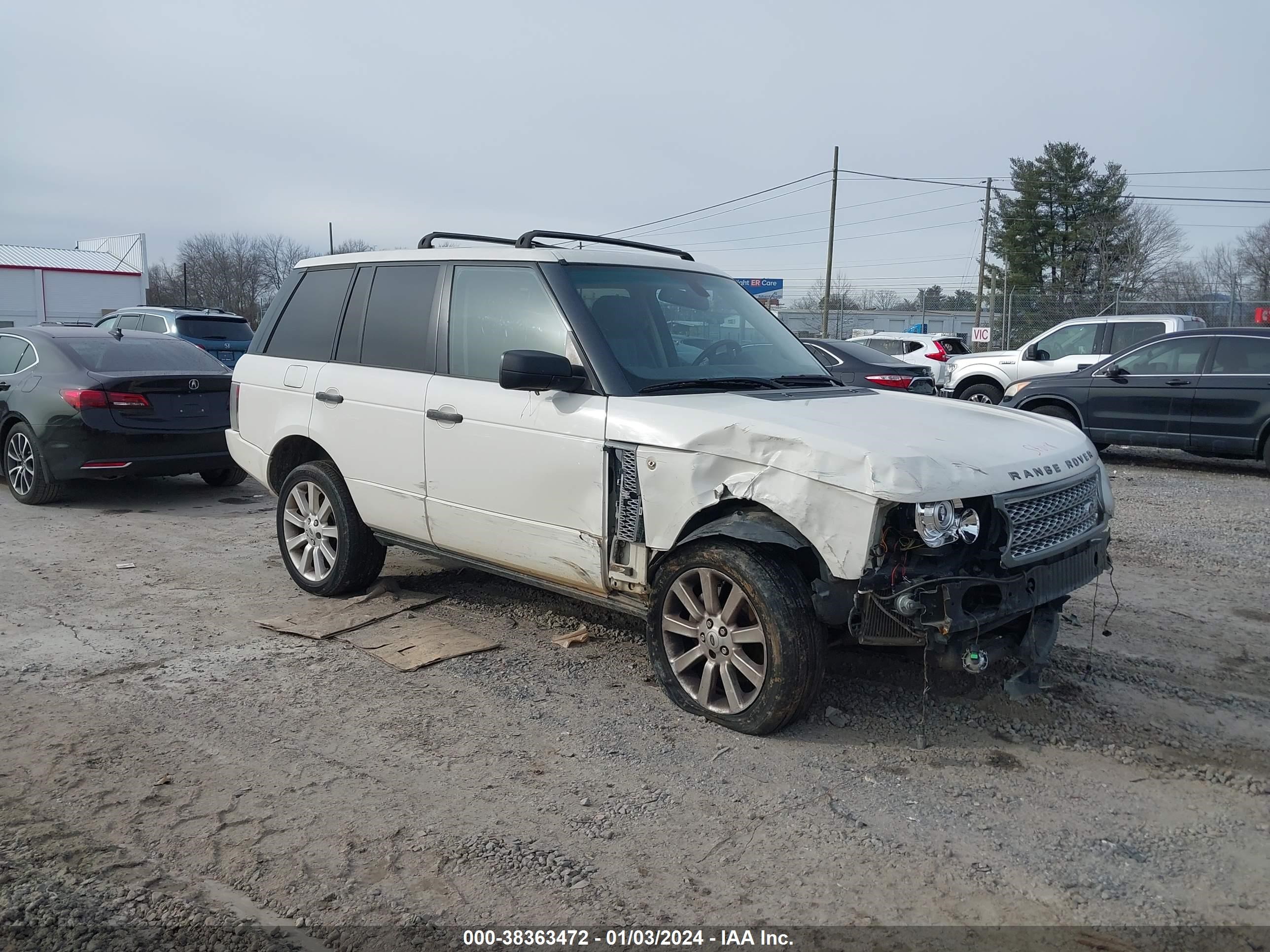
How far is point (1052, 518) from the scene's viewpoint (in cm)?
405

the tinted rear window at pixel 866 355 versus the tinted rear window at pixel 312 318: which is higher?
the tinted rear window at pixel 312 318

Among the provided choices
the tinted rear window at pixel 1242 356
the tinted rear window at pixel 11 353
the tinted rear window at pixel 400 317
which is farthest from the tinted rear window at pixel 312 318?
the tinted rear window at pixel 1242 356

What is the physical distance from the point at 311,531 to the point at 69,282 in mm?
46304

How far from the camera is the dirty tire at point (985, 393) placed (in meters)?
16.1

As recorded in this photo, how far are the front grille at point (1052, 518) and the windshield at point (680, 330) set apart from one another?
1400 millimetres

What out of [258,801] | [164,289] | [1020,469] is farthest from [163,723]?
[164,289]

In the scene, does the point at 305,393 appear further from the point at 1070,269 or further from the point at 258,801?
the point at 1070,269

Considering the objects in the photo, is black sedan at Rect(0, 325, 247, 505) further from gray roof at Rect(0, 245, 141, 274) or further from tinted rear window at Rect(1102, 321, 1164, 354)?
gray roof at Rect(0, 245, 141, 274)

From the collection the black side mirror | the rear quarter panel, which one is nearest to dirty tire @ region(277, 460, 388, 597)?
the rear quarter panel

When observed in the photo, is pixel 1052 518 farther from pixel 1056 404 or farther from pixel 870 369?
pixel 1056 404

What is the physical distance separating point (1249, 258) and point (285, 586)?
53.0 meters

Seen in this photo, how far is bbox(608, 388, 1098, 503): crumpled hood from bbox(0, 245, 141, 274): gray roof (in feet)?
155

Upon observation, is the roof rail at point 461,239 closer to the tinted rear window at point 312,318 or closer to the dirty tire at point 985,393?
the tinted rear window at point 312,318

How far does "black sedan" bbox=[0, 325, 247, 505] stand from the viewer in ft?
28.6
